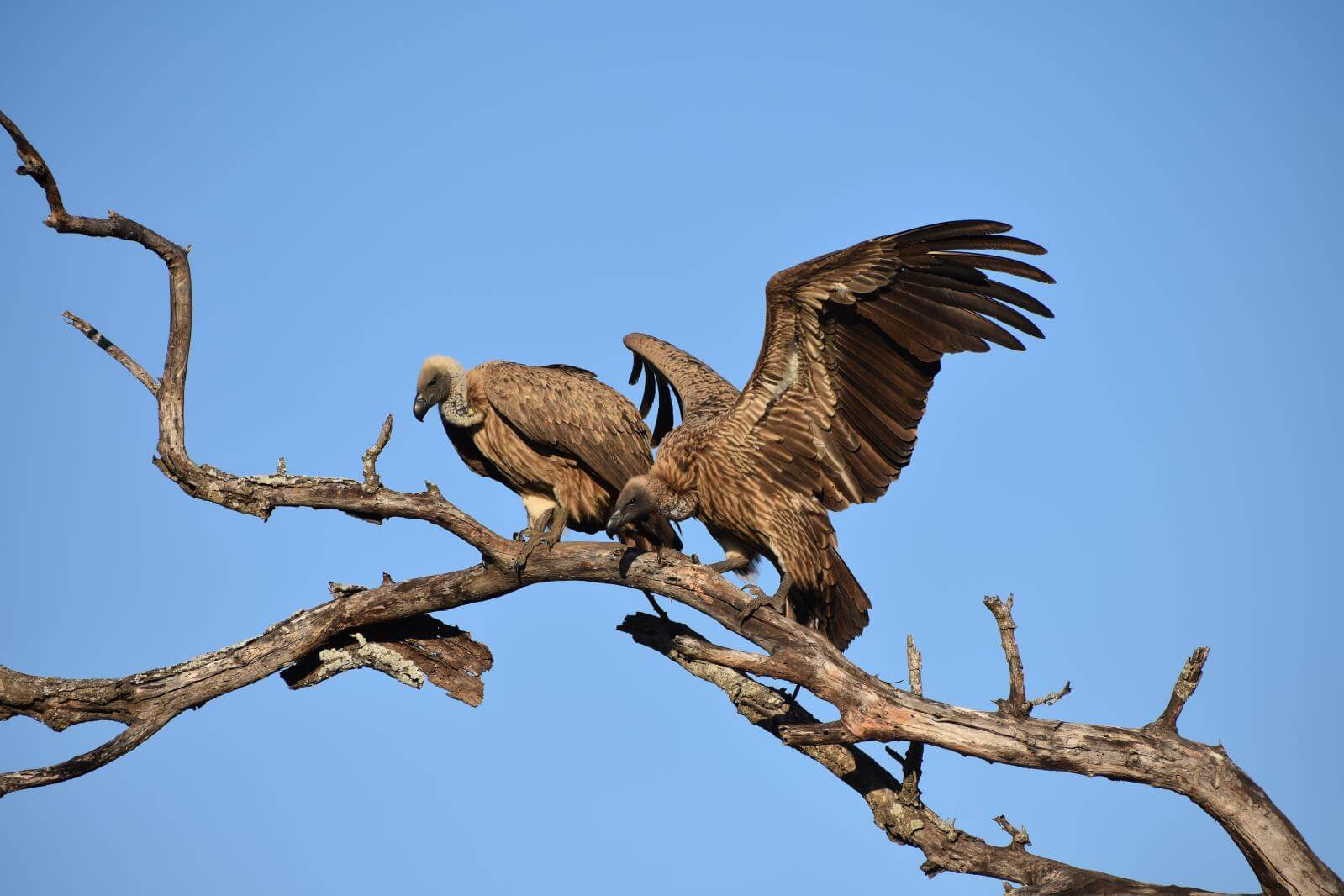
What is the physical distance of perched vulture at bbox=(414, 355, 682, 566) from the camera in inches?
296

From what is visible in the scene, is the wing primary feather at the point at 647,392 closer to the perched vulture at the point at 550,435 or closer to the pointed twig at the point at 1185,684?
the perched vulture at the point at 550,435

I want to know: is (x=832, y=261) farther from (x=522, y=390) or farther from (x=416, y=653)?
(x=416, y=653)

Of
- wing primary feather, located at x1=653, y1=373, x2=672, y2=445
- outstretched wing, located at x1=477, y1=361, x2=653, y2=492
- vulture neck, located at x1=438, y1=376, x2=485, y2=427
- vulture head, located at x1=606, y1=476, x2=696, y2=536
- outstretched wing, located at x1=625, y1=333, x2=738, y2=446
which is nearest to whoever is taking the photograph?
vulture head, located at x1=606, y1=476, x2=696, y2=536

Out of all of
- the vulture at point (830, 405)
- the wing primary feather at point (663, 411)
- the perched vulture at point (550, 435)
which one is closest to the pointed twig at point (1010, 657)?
the vulture at point (830, 405)

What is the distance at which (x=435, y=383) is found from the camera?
→ 25.2 feet

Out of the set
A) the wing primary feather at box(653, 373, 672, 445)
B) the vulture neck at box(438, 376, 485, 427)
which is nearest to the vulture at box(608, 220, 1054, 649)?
the vulture neck at box(438, 376, 485, 427)

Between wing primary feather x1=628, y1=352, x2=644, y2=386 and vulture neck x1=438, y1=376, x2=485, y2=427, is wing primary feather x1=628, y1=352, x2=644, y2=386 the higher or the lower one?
the higher one

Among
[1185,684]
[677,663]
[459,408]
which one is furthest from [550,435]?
[1185,684]

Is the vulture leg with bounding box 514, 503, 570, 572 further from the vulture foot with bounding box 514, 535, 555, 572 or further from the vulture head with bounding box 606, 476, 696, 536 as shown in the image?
the vulture head with bounding box 606, 476, 696, 536

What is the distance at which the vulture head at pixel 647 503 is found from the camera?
23.2ft

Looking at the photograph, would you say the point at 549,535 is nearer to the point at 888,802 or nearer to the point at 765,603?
the point at 765,603

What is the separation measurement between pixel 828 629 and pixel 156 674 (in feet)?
11.9

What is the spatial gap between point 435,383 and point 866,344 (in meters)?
2.68

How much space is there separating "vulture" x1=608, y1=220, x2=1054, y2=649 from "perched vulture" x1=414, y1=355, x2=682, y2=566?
0.32m
